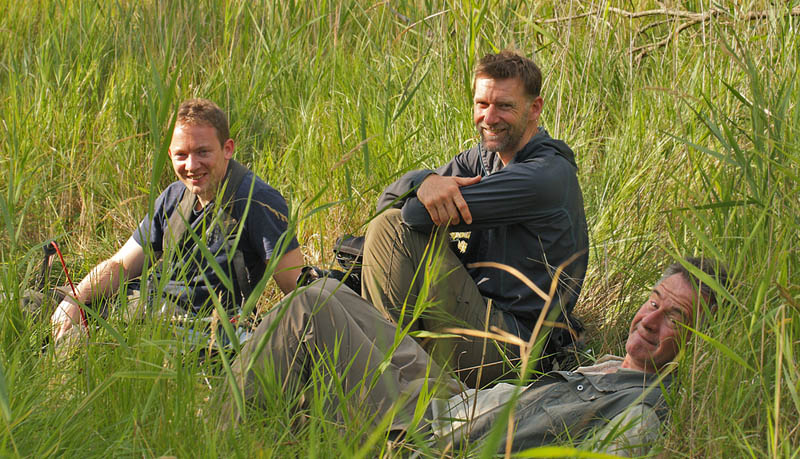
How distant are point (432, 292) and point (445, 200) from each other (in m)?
0.33

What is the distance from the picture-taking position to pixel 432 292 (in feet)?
9.46

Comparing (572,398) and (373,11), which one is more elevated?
(373,11)

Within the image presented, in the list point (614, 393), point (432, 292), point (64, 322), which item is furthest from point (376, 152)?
point (614, 393)

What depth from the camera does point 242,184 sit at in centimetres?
325

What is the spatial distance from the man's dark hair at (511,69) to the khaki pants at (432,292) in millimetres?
670

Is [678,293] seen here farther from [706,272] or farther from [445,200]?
[445,200]

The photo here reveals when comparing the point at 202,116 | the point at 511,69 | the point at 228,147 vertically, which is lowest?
the point at 228,147

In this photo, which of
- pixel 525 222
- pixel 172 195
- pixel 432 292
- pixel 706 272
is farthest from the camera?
pixel 172 195

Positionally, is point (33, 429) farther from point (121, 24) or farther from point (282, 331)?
point (121, 24)

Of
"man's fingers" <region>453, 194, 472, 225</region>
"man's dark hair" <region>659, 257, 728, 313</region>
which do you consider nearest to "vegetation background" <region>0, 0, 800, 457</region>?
"man's dark hair" <region>659, 257, 728, 313</region>

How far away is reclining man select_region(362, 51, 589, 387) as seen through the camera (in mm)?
2953

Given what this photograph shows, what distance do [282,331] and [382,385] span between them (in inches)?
12.8

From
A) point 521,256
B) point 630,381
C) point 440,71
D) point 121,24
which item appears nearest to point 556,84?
point 440,71

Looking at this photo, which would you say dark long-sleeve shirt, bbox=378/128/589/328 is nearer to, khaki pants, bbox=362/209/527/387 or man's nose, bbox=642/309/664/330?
khaki pants, bbox=362/209/527/387
